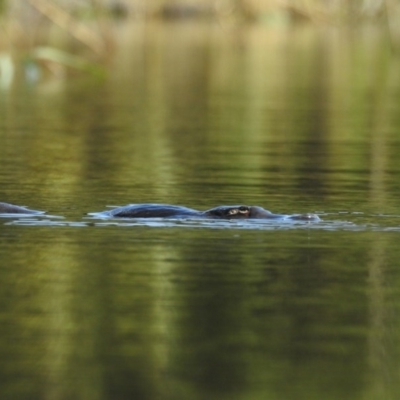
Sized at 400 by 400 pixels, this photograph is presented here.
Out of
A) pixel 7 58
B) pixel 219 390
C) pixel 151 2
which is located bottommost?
pixel 219 390

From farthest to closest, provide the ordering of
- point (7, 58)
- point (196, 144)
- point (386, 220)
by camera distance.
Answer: point (7, 58)
point (196, 144)
point (386, 220)

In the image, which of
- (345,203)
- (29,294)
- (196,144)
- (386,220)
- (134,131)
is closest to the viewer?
(29,294)

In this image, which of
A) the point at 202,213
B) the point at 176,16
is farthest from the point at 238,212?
the point at 176,16

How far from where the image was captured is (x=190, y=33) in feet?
186

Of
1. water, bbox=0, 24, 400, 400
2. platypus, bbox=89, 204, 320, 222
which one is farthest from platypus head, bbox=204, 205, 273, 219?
water, bbox=0, 24, 400, 400

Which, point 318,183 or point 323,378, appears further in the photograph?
point 318,183

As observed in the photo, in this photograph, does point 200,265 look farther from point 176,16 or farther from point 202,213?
point 176,16

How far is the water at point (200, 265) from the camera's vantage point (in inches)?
276

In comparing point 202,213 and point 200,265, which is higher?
point 202,213

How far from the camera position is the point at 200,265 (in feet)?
31.8

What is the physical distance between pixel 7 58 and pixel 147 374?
2695 centimetres

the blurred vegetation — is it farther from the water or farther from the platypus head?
the platypus head

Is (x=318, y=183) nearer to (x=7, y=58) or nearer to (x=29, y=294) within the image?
(x=29, y=294)

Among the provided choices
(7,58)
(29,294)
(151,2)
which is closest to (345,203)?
(29,294)
